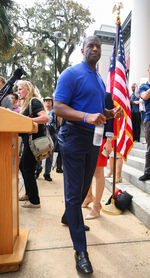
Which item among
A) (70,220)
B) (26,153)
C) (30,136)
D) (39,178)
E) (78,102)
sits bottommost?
(39,178)

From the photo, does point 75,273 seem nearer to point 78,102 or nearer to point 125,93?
point 78,102

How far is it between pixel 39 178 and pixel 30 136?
2376 mm

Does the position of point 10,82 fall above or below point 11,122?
above

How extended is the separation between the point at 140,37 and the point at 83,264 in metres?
8.70

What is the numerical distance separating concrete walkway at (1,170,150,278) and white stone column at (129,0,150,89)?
6771 millimetres

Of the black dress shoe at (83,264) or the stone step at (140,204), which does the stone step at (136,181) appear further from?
the black dress shoe at (83,264)

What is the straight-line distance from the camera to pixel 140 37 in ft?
27.2

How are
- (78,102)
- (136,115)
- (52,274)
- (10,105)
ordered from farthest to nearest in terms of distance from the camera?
(136,115), (10,105), (78,102), (52,274)

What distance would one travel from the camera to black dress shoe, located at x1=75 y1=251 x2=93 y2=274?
1.79 metres

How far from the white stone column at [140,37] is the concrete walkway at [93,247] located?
267 inches

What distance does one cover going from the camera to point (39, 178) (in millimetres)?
5230

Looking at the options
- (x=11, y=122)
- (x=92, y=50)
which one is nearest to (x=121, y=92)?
(x=92, y=50)

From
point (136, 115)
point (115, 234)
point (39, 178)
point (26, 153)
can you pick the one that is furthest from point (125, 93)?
point (136, 115)

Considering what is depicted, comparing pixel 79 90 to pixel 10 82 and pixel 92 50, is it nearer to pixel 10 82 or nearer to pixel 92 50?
pixel 92 50
